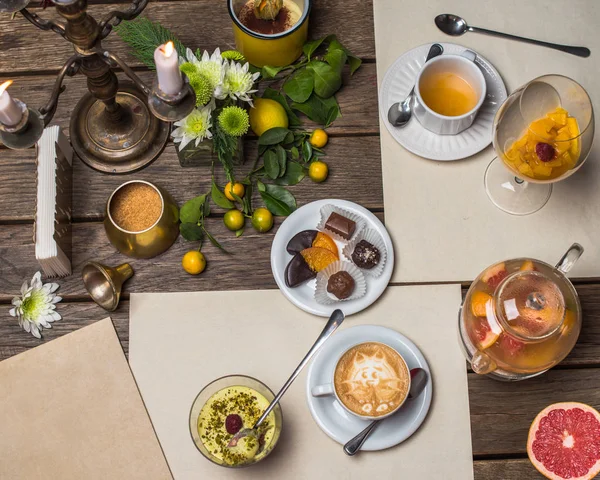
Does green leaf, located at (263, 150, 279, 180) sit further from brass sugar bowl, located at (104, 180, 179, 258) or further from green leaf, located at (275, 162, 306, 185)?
brass sugar bowl, located at (104, 180, 179, 258)

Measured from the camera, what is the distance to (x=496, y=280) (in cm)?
120

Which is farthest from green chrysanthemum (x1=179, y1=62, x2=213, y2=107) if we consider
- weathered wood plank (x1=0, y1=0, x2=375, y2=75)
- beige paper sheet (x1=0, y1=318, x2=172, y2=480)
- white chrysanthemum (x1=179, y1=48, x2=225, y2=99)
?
beige paper sheet (x1=0, y1=318, x2=172, y2=480)

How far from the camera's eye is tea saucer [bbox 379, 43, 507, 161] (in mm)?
1366

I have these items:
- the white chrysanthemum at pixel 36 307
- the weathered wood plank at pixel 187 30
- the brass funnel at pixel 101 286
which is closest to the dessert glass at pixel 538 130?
the weathered wood plank at pixel 187 30

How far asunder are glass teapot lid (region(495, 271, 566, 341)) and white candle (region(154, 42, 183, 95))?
0.64m

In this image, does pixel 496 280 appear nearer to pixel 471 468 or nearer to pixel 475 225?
pixel 475 225

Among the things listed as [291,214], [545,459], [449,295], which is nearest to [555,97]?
[449,295]

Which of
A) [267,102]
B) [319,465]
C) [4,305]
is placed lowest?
[319,465]

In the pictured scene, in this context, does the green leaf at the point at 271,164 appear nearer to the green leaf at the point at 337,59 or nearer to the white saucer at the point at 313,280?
the white saucer at the point at 313,280

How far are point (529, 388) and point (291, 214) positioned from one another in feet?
1.87

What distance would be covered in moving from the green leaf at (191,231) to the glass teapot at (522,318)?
1.76 feet

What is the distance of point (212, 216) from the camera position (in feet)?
4.48

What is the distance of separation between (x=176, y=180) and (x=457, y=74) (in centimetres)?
61

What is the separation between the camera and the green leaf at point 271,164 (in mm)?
1348
